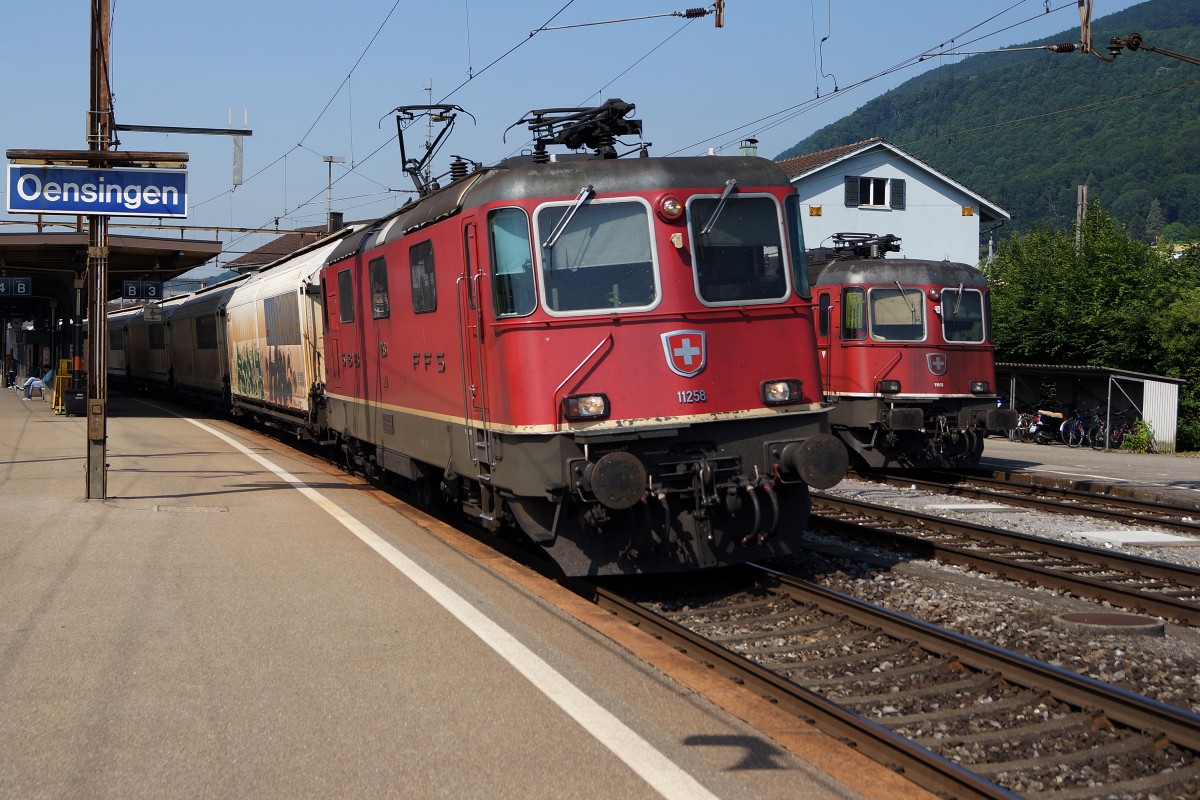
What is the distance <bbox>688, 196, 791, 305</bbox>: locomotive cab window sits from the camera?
837cm

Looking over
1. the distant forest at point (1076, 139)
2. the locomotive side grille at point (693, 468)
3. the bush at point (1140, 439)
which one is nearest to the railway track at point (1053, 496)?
the bush at point (1140, 439)

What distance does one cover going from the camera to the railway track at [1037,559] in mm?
8609

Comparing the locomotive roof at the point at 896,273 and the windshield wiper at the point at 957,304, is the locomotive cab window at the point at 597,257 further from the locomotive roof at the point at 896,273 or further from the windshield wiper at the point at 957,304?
the windshield wiper at the point at 957,304

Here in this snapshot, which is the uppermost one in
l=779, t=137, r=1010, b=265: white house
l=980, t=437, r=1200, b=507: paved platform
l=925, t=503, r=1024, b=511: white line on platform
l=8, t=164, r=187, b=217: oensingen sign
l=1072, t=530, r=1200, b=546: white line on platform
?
l=779, t=137, r=1010, b=265: white house

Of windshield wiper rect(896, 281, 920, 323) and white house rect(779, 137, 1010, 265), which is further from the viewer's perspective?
white house rect(779, 137, 1010, 265)

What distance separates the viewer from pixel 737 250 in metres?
8.52

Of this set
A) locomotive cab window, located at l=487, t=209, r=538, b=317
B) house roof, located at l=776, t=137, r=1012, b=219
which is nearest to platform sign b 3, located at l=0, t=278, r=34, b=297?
house roof, located at l=776, t=137, r=1012, b=219

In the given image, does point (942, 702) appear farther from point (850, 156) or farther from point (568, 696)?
point (850, 156)

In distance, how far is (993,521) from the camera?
41.7 ft

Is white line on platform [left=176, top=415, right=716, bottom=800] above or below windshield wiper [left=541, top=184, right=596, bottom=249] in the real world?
below

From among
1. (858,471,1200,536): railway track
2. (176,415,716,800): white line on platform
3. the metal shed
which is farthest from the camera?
the metal shed

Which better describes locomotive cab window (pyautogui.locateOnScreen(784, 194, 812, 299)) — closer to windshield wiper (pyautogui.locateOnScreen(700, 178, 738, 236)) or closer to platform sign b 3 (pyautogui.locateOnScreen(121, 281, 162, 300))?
windshield wiper (pyautogui.locateOnScreen(700, 178, 738, 236))

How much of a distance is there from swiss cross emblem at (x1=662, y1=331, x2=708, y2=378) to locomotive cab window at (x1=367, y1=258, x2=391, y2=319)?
420 cm

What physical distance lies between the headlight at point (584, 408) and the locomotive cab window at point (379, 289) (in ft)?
13.3
